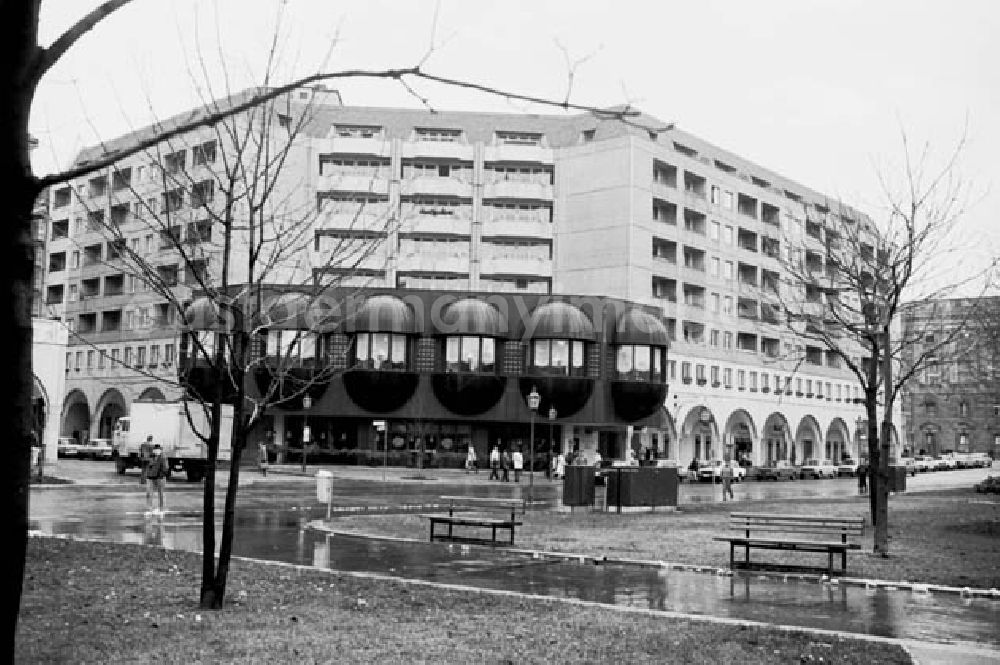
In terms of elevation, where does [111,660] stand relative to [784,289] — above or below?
below

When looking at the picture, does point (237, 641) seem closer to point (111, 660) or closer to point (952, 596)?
point (111, 660)

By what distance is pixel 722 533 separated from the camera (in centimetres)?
2062

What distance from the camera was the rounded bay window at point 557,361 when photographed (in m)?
61.1

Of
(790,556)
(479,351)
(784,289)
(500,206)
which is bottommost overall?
(790,556)

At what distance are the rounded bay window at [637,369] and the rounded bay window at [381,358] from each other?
12870 millimetres

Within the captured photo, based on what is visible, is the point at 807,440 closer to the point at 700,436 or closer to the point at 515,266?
the point at 700,436

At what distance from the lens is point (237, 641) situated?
7.98 metres

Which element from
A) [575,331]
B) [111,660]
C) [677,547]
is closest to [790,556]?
[677,547]

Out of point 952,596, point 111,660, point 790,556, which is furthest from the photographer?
point 790,556

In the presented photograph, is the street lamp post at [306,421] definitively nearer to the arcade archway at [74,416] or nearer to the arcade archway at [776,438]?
the arcade archway at [74,416]

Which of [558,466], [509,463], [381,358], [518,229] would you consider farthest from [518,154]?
[558,466]

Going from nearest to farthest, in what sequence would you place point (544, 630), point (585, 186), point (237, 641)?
point (237, 641) < point (544, 630) < point (585, 186)

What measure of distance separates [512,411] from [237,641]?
175 ft

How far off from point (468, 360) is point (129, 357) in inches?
1207
